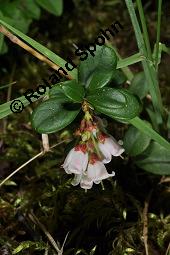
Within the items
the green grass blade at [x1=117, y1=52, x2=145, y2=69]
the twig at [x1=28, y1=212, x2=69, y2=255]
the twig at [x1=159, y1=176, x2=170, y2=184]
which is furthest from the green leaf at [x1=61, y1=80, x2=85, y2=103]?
the twig at [x1=159, y1=176, x2=170, y2=184]

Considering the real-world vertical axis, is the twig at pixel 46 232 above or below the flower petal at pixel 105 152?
below

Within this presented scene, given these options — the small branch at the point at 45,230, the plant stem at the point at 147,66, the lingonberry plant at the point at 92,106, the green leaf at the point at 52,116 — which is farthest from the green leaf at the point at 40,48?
the small branch at the point at 45,230

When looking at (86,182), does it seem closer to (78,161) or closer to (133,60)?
(78,161)

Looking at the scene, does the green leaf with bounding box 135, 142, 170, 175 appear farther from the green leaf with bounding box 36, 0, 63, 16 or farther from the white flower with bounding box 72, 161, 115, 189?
the green leaf with bounding box 36, 0, 63, 16

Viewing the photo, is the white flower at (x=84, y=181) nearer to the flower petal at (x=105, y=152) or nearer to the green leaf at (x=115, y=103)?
the flower petal at (x=105, y=152)

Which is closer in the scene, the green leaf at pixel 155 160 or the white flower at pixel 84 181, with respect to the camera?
the white flower at pixel 84 181

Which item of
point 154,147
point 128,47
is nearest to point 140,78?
point 154,147

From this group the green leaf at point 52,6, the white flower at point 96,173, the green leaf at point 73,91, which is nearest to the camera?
the green leaf at point 73,91
